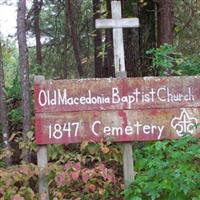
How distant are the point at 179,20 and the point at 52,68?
6561 millimetres

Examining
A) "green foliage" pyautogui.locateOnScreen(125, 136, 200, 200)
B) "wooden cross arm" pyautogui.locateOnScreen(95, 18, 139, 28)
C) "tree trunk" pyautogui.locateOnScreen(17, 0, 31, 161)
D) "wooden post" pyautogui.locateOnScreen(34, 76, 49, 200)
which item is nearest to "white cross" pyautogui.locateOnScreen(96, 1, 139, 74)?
"wooden cross arm" pyautogui.locateOnScreen(95, 18, 139, 28)

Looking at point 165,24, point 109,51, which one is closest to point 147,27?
point 109,51

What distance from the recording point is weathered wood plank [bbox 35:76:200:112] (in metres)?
5.65

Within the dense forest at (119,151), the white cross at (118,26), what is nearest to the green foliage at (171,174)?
the dense forest at (119,151)

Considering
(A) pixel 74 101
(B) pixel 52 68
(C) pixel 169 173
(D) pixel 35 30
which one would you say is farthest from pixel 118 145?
(B) pixel 52 68

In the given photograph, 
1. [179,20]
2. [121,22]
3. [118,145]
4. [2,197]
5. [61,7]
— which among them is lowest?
[2,197]

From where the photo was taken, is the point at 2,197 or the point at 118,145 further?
the point at 118,145

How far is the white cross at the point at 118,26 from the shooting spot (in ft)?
20.1

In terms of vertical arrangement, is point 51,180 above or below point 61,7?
below

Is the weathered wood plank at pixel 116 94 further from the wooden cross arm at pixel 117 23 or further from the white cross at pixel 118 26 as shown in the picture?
the wooden cross arm at pixel 117 23

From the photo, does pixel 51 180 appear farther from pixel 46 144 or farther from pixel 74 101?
pixel 74 101

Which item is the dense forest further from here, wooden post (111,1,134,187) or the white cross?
the white cross

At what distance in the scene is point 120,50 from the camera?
6.14m

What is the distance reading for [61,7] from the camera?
15617 millimetres
